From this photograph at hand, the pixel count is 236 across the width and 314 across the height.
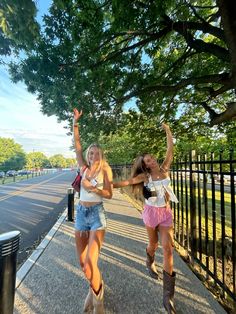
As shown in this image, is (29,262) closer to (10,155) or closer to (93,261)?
(93,261)

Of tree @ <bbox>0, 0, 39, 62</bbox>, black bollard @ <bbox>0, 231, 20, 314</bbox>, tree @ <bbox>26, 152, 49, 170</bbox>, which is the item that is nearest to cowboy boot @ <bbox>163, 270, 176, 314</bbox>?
black bollard @ <bbox>0, 231, 20, 314</bbox>

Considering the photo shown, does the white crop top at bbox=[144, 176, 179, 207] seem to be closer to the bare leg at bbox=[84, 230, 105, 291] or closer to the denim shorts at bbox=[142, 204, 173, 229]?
the denim shorts at bbox=[142, 204, 173, 229]

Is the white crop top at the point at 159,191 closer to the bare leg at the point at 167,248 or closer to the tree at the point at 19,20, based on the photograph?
the bare leg at the point at 167,248

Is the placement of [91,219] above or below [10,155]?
below

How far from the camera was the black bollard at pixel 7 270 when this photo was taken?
2.35 metres

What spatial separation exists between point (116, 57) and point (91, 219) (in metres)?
5.36

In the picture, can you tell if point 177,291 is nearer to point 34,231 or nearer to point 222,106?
point 34,231

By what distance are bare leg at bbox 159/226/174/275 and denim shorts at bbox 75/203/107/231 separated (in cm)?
81

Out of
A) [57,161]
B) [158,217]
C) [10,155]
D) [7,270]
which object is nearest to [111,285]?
[158,217]

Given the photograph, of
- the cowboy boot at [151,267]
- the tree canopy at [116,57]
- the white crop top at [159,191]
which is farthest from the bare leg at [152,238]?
the tree canopy at [116,57]

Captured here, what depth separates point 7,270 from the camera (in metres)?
2.38

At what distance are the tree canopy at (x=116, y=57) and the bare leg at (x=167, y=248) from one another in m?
3.88

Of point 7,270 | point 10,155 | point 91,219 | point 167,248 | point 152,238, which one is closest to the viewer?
point 7,270

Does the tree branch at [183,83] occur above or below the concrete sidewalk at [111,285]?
above
